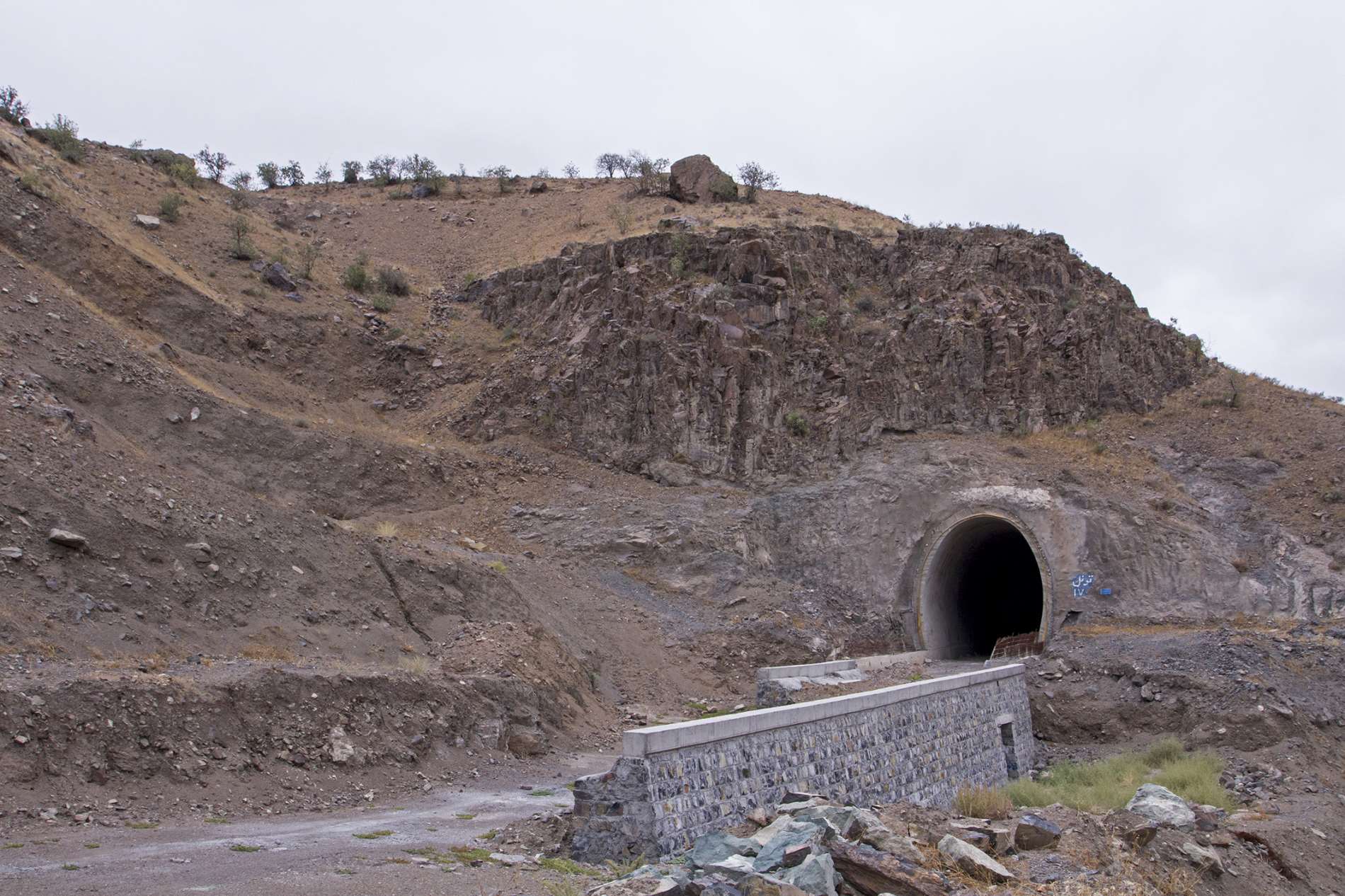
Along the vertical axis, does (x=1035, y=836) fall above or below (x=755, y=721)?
below

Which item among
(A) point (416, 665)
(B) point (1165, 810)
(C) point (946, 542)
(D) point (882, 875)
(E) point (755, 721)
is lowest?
(B) point (1165, 810)

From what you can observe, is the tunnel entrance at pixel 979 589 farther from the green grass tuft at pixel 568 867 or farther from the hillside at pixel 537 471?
the green grass tuft at pixel 568 867

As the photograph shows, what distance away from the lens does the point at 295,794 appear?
506 inches

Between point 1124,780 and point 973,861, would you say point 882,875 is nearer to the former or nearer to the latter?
point 973,861

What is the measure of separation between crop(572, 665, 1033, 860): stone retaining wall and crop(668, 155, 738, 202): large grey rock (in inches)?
Answer: 1245

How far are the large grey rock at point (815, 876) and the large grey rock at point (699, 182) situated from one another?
40307 mm

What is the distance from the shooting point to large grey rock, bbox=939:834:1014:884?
8.92 metres

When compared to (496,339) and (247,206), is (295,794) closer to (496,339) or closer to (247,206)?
(496,339)

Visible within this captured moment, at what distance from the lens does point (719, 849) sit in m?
9.14

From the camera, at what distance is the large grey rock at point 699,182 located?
46469 mm

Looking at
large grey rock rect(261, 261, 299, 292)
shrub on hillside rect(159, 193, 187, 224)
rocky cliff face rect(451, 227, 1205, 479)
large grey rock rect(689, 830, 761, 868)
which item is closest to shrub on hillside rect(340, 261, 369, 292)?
large grey rock rect(261, 261, 299, 292)

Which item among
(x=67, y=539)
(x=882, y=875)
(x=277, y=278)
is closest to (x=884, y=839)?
(x=882, y=875)

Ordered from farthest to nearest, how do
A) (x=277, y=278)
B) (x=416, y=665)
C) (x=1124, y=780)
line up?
(x=277, y=278)
(x=1124, y=780)
(x=416, y=665)

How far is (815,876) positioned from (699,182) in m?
42.1
